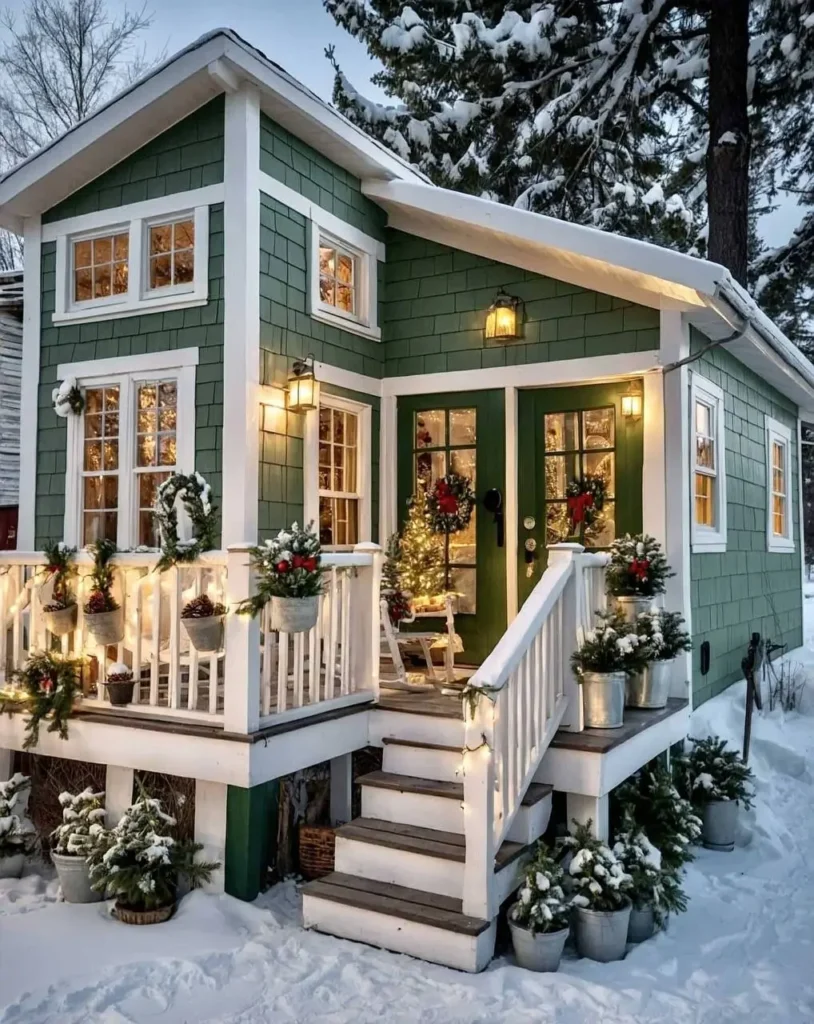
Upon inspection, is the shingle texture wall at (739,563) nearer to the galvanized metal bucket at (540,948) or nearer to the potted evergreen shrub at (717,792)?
the potted evergreen shrub at (717,792)

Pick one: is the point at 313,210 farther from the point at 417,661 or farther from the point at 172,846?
the point at 172,846

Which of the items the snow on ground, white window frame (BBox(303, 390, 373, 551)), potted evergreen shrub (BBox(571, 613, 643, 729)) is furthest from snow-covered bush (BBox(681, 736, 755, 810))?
white window frame (BBox(303, 390, 373, 551))

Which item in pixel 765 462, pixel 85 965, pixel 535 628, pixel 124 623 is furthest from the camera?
pixel 765 462

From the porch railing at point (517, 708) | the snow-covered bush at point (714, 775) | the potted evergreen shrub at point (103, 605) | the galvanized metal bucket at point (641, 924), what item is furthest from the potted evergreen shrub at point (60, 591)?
the snow-covered bush at point (714, 775)

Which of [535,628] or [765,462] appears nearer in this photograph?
[535,628]

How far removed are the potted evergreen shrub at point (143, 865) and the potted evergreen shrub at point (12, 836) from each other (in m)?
0.61

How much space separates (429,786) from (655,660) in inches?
65.8

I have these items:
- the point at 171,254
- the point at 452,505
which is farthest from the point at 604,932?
the point at 171,254

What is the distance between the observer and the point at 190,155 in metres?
5.88

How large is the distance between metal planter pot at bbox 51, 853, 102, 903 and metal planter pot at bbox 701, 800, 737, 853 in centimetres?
334

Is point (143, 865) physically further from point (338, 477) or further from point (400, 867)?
point (338, 477)

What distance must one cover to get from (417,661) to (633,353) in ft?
8.60

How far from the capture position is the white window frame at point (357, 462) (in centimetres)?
600

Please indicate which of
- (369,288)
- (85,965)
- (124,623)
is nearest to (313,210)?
(369,288)
